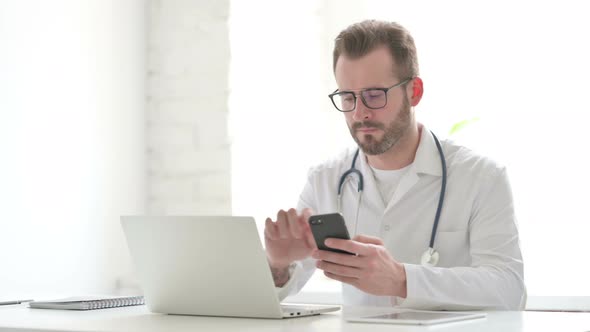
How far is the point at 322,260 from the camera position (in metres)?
1.77

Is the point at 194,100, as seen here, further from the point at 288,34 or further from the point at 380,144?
the point at 380,144

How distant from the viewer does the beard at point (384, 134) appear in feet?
7.54

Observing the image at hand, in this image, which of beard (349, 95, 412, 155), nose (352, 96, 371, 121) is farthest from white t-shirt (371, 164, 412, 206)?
nose (352, 96, 371, 121)

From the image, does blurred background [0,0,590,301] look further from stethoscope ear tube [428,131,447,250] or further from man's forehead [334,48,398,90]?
man's forehead [334,48,398,90]

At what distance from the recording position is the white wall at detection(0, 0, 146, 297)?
9.27ft

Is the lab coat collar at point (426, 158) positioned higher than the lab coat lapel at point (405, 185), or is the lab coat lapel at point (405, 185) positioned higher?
the lab coat collar at point (426, 158)

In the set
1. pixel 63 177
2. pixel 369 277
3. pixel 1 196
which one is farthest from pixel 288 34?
pixel 369 277

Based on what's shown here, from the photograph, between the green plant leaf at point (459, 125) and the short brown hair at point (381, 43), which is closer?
the short brown hair at point (381, 43)

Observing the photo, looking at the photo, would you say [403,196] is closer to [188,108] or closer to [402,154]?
[402,154]

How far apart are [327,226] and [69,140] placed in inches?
63.5

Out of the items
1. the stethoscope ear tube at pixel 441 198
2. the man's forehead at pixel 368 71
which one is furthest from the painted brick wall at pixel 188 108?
the stethoscope ear tube at pixel 441 198

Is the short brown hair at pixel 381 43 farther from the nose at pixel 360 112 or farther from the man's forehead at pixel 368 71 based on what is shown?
the nose at pixel 360 112

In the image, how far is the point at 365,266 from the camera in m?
1.77

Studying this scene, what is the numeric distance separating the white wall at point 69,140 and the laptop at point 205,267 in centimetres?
104
